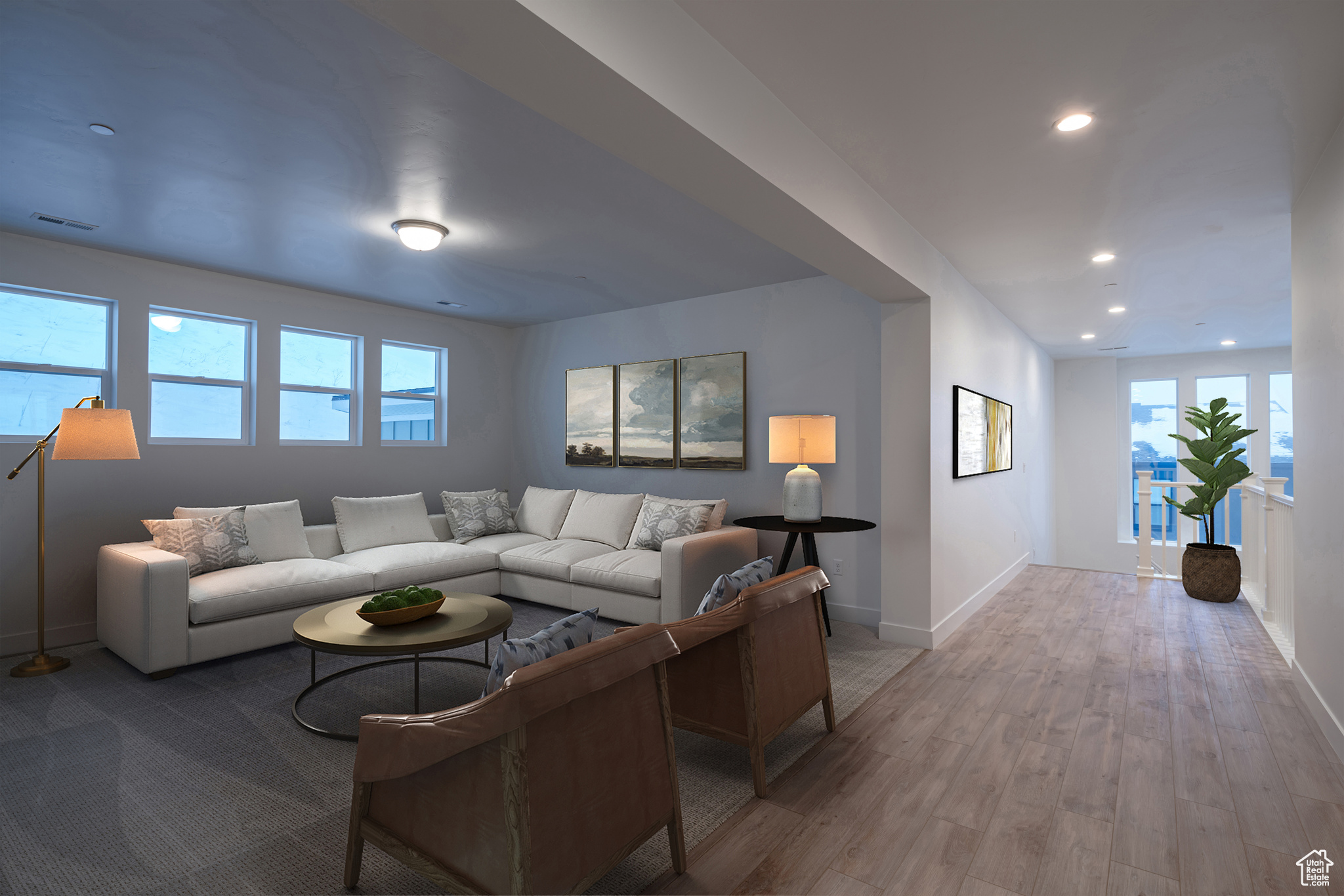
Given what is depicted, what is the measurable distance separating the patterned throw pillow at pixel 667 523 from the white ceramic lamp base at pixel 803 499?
32.7 inches

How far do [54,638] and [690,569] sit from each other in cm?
397

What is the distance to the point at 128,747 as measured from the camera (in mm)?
2680

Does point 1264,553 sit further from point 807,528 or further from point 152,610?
point 152,610

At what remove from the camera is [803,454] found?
4242mm

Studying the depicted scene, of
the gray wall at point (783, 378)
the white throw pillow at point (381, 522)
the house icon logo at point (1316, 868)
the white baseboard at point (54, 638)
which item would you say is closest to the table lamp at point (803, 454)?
the gray wall at point (783, 378)

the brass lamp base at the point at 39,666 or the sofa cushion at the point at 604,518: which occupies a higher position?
the sofa cushion at the point at 604,518

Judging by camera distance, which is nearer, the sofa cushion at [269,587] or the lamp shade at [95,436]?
the lamp shade at [95,436]

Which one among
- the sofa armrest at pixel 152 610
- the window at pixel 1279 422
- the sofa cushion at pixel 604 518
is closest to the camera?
the sofa armrest at pixel 152 610

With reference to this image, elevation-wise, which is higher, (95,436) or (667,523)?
(95,436)

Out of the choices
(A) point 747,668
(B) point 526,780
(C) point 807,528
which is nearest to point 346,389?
(C) point 807,528

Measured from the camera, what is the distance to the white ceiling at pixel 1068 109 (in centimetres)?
195

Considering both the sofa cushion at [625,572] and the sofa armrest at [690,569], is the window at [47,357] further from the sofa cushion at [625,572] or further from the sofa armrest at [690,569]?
the sofa armrest at [690,569]

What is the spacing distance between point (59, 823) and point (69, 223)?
3308 mm

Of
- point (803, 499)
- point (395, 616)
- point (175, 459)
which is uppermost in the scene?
point (175, 459)
